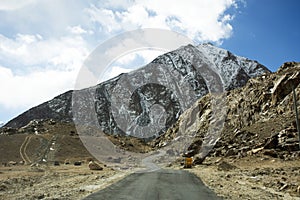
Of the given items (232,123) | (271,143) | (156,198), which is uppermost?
(232,123)

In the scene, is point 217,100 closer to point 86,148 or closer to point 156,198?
point 86,148

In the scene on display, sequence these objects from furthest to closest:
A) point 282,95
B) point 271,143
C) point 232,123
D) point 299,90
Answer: point 232,123 < point 282,95 < point 299,90 < point 271,143

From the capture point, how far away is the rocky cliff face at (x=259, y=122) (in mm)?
43344

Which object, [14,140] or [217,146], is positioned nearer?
[217,146]

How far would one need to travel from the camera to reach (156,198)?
638 inches

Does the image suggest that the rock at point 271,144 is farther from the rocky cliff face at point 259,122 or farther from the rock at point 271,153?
the rock at point 271,153

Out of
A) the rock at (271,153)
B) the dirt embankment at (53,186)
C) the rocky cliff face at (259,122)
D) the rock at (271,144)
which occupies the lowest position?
the dirt embankment at (53,186)

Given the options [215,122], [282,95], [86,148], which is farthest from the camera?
[86,148]

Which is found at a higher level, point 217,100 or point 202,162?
point 217,100

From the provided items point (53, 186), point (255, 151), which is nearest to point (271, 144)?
point (255, 151)

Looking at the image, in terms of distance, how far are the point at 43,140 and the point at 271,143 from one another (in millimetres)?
66155

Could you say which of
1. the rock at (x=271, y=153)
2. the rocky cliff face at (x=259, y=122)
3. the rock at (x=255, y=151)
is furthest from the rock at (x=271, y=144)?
the rock at (x=271, y=153)

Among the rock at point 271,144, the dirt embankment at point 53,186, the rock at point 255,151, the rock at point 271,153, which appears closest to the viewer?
the dirt embankment at point 53,186

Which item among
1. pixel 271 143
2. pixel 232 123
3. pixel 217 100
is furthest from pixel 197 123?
pixel 271 143
